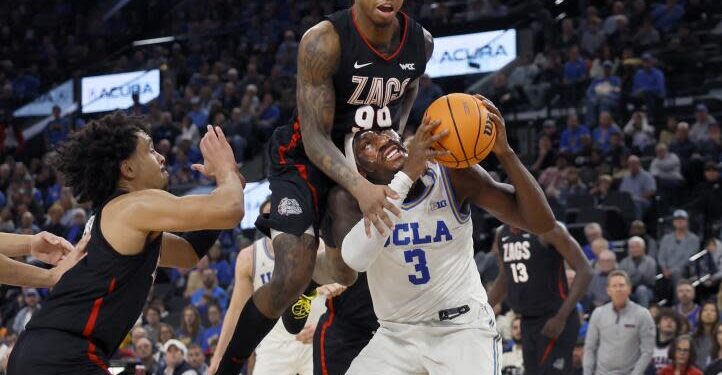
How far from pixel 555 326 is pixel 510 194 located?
4.03 metres

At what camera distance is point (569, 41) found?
58.0 feet

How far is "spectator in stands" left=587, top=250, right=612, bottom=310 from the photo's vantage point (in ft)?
38.0

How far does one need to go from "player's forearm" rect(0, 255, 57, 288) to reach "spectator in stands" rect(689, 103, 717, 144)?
11.0 m

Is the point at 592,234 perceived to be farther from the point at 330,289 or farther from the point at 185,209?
the point at 185,209

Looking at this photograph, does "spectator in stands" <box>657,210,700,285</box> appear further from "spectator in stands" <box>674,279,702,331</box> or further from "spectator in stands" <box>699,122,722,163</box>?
"spectator in stands" <box>699,122,722,163</box>

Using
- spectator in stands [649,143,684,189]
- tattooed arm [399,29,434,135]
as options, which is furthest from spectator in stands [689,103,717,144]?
tattooed arm [399,29,434,135]

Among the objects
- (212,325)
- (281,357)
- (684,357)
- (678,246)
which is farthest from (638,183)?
(281,357)

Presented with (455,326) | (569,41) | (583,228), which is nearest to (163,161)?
(455,326)

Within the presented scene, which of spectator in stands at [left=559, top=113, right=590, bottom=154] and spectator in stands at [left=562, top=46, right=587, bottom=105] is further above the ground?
spectator in stands at [left=562, top=46, right=587, bottom=105]

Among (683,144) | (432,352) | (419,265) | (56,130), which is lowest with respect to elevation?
(56,130)

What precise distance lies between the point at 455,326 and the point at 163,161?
1590 millimetres

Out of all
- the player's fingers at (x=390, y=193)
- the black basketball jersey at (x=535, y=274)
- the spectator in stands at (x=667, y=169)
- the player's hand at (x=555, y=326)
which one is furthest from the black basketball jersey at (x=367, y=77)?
the spectator in stands at (x=667, y=169)

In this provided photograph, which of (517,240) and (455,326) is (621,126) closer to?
(517,240)

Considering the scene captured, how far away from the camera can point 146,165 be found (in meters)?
4.97
